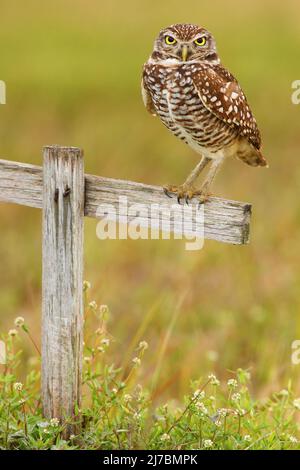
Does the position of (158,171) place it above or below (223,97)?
above

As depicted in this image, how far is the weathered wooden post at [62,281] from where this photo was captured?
10.9 ft

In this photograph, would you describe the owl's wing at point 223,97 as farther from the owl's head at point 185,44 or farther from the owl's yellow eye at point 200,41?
the owl's yellow eye at point 200,41

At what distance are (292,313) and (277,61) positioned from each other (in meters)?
9.17

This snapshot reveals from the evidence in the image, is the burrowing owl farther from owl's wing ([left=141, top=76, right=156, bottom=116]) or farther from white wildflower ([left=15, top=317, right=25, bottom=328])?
white wildflower ([left=15, top=317, right=25, bottom=328])

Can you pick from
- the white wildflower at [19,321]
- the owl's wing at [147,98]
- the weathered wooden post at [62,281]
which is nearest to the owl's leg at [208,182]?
the owl's wing at [147,98]

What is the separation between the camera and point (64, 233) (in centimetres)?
333

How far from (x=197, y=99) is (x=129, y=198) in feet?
1.49

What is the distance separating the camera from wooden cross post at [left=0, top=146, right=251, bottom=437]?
10.8ft

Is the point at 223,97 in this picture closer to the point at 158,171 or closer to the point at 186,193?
the point at 186,193

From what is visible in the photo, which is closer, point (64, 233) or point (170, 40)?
point (170, 40)

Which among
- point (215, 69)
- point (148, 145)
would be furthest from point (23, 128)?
point (215, 69)

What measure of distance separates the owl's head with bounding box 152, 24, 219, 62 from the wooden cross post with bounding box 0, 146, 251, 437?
1.48 ft

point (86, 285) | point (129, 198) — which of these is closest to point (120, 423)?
point (86, 285)

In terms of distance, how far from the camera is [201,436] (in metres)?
3.38
